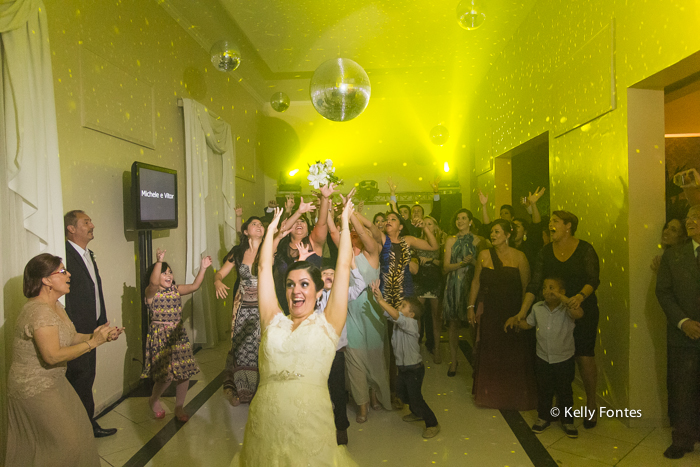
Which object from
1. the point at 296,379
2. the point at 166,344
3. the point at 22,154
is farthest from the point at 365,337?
the point at 22,154

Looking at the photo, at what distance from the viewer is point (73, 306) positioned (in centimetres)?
290

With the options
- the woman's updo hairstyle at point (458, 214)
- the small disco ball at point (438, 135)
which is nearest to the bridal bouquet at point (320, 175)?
the woman's updo hairstyle at point (458, 214)

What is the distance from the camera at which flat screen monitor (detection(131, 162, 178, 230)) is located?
3.68 m

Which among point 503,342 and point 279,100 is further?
point 279,100

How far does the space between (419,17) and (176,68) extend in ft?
9.27

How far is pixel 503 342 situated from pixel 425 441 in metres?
0.99

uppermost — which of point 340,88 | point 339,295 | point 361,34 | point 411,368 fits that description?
point 361,34

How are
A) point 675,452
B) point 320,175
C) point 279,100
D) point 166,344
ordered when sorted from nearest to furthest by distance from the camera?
point 675,452, point 320,175, point 166,344, point 279,100

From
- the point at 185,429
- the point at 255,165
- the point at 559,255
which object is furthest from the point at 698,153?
the point at 255,165

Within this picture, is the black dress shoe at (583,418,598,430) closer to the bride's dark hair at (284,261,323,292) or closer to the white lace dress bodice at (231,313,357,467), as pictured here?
the white lace dress bodice at (231,313,357,467)

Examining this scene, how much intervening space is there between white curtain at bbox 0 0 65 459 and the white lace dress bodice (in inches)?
77.6

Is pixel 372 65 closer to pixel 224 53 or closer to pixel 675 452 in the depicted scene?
pixel 224 53

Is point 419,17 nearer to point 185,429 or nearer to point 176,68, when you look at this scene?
point 176,68

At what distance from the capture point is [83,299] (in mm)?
2949
